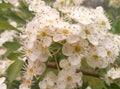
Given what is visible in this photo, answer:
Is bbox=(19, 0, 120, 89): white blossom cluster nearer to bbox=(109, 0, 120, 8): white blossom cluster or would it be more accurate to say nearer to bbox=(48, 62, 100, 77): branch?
bbox=(48, 62, 100, 77): branch

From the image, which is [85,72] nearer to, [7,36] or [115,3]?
Result: [7,36]

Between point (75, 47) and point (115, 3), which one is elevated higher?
point (75, 47)

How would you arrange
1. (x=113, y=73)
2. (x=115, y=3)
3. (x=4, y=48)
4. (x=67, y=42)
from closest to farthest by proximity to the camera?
1. (x=67, y=42)
2. (x=113, y=73)
3. (x=4, y=48)
4. (x=115, y=3)

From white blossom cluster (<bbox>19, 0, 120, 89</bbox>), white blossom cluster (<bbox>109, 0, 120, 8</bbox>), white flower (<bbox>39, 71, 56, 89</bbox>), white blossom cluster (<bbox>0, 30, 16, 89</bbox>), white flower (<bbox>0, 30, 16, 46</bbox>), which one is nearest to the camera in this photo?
white blossom cluster (<bbox>19, 0, 120, 89</bbox>)

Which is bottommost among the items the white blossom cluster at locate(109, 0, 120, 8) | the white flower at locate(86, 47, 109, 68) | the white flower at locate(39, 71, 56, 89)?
the white blossom cluster at locate(109, 0, 120, 8)

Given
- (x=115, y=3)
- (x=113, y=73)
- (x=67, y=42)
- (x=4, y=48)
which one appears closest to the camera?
(x=67, y=42)

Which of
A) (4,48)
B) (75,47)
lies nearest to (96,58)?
(75,47)

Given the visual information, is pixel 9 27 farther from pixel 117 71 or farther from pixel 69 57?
pixel 117 71

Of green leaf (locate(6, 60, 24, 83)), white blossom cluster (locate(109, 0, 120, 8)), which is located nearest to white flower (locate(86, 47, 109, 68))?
green leaf (locate(6, 60, 24, 83))
